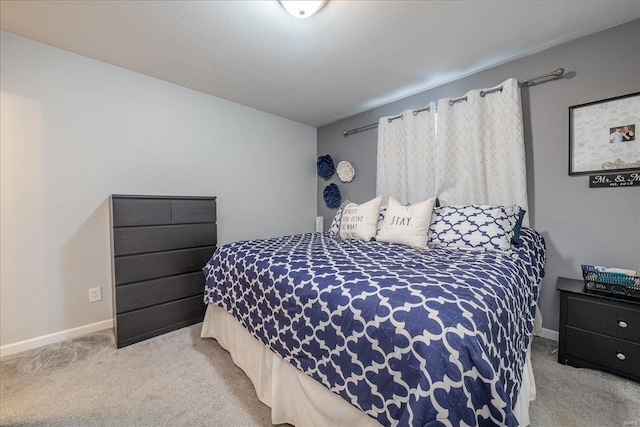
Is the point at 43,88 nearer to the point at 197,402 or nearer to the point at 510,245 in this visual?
the point at 197,402

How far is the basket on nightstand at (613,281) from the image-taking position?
1.58 m

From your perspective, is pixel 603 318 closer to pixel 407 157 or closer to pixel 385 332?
pixel 385 332

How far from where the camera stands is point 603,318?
1585mm

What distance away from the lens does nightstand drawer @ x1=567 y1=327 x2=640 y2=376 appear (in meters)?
1.51

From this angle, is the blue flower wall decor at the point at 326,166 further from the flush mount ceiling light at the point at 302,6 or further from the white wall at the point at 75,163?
the flush mount ceiling light at the point at 302,6

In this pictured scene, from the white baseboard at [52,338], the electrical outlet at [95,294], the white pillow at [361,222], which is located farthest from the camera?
the white pillow at [361,222]

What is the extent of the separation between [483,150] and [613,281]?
1289 millimetres

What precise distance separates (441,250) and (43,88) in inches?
128

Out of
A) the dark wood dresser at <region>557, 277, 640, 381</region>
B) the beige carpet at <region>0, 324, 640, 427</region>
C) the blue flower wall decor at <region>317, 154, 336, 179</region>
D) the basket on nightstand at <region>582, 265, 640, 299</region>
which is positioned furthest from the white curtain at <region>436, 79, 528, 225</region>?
the blue flower wall decor at <region>317, 154, 336, 179</region>

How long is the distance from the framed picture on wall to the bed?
2.61 feet

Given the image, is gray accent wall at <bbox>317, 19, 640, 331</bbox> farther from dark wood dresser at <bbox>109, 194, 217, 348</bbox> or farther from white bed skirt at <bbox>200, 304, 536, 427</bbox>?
dark wood dresser at <bbox>109, 194, 217, 348</bbox>

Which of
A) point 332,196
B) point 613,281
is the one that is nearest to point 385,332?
point 613,281

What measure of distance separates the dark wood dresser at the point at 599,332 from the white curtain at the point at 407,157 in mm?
1387

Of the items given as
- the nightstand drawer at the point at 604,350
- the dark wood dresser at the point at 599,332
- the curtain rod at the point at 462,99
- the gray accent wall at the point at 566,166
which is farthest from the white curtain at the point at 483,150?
the nightstand drawer at the point at 604,350
